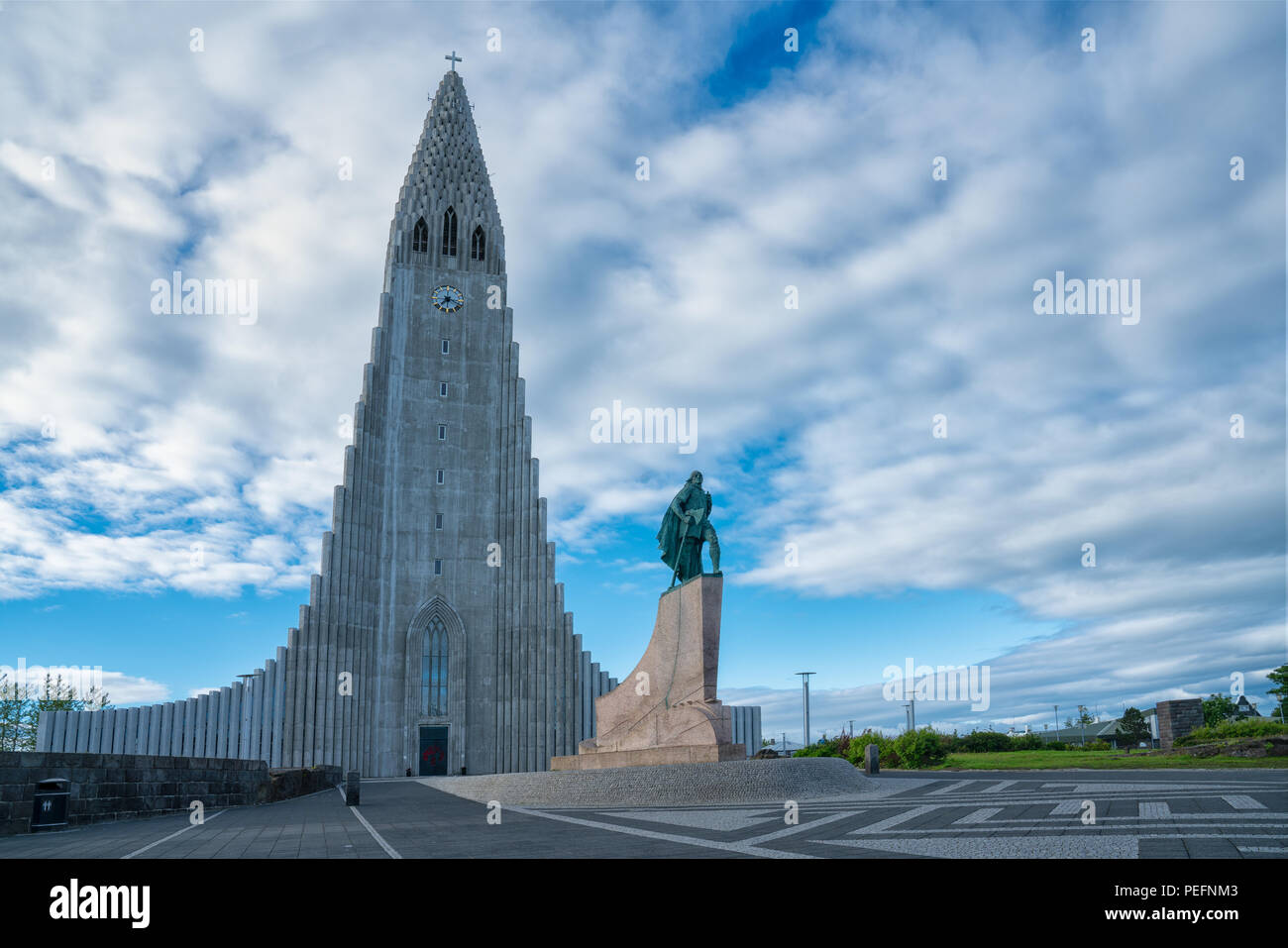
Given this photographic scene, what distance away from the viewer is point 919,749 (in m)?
31.6

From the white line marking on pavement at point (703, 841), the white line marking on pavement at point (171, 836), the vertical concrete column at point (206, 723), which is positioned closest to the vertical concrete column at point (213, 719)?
the vertical concrete column at point (206, 723)

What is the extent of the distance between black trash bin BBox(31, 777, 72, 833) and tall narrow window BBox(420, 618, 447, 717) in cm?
3381

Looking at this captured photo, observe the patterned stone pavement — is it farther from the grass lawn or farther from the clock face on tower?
the clock face on tower

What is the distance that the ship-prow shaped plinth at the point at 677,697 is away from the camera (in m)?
18.3

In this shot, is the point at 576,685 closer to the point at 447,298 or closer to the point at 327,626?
the point at 327,626

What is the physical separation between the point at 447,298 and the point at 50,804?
1604 inches

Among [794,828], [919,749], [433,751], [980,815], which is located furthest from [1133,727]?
[794,828]

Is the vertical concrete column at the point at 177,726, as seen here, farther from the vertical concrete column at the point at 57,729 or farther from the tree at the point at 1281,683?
the tree at the point at 1281,683

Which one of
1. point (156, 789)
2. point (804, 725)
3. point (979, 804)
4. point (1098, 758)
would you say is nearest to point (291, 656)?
point (804, 725)

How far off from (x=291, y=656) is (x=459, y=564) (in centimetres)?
933

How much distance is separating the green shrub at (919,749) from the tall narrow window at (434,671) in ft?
77.4

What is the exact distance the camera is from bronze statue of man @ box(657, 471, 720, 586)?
A: 67.2 feet

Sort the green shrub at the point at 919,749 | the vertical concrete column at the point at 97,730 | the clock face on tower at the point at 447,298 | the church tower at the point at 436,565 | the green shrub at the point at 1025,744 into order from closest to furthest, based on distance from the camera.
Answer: the green shrub at the point at 919,749 → the green shrub at the point at 1025,744 → the vertical concrete column at the point at 97,730 → the church tower at the point at 436,565 → the clock face on tower at the point at 447,298
